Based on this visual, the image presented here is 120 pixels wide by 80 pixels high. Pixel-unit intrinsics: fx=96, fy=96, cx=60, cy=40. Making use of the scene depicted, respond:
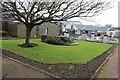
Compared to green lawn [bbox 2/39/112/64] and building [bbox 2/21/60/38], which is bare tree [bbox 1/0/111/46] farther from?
building [bbox 2/21/60/38]

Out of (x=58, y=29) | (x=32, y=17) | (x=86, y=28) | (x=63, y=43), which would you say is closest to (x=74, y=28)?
(x=86, y=28)

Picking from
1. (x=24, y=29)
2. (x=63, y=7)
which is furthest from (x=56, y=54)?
(x=24, y=29)

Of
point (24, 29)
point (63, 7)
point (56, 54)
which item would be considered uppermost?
point (63, 7)

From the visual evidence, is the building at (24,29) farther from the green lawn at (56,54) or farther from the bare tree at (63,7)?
the green lawn at (56,54)

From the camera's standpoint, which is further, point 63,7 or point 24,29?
point 24,29

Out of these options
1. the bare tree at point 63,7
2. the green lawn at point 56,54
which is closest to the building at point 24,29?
the bare tree at point 63,7

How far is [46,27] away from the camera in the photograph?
78.1ft

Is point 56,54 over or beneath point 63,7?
beneath

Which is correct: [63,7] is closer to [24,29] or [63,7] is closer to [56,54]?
[56,54]

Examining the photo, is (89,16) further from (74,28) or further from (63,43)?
(74,28)

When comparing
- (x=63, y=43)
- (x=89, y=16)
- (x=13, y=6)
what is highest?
(x=13, y=6)

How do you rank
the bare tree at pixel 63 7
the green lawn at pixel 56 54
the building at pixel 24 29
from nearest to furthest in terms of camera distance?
the green lawn at pixel 56 54 < the bare tree at pixel 63 7 < the building at pixel 24 29

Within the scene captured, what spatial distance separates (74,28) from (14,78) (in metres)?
38.0

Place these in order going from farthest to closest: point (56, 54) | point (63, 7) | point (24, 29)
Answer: point (24, 29)
point (63, 7)
point (56, 54)
